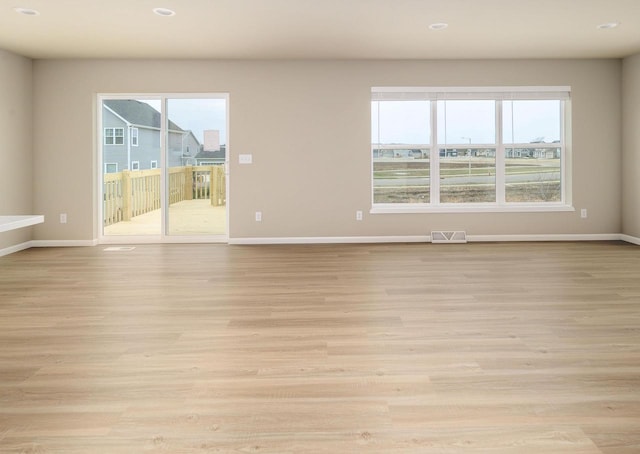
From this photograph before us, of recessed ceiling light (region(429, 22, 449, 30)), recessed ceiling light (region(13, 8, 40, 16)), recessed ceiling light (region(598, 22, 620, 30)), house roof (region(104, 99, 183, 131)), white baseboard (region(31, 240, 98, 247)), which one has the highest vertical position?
recessed ceiling light (region(598, 22, 620, 30))

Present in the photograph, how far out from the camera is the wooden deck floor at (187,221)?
7.61 metres

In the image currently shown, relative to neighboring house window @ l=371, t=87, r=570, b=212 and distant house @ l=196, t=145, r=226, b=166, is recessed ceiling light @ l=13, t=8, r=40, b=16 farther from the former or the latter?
neighboring house window @ l=371, t=87, r=570, b=212

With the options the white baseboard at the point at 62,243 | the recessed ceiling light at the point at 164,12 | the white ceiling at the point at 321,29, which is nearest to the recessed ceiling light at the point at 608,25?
the white ceiling at the point at 321,29

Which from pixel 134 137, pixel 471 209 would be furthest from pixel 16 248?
pixel 471 209

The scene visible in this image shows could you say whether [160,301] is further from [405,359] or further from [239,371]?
[405,359]

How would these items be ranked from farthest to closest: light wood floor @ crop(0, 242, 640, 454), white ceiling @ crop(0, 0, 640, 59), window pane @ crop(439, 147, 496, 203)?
window pane @ crop(439, 147, 496, 203) < white ceiling @ crop(0, 0, 640, 59) < light wood floor @ crop(0, 242, 640, 454)

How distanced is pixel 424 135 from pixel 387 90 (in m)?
0.80

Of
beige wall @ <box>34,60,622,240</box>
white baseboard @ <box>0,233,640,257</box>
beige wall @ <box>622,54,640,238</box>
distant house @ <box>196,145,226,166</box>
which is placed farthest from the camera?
distant house @ <box>196,145,226,166</box>

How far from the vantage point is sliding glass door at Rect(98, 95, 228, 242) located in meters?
7.51

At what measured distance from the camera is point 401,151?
25.2 ft

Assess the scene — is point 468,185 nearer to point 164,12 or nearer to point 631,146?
point 631,146

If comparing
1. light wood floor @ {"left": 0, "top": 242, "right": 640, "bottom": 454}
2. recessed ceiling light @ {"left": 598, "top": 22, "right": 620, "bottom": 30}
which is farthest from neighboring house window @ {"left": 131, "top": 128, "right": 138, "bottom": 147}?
recessed ceiling light @ {"left": 598, "top": 22, "right": 620, "bottom": 30}

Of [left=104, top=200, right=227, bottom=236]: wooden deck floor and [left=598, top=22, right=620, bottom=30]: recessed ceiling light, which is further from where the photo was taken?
[left=104, top=200, right=227, bottom=236]: wooden deck floor

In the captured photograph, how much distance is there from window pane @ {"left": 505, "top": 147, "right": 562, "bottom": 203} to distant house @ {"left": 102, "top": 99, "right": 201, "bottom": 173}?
4.28 meters
